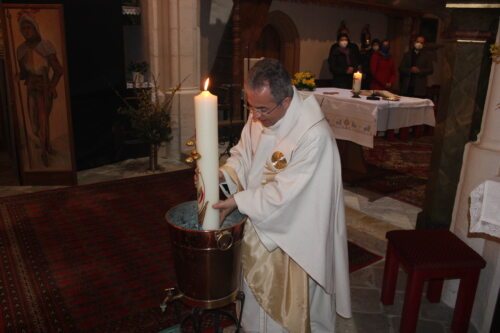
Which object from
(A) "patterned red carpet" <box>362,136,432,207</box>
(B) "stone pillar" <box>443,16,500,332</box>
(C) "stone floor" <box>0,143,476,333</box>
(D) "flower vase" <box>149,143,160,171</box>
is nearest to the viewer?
(B) "stone pillar" <box>443,16,500,332</box>

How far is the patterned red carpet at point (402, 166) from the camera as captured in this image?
5.11 m

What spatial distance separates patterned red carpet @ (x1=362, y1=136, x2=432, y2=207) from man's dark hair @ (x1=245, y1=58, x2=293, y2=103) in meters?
3.41

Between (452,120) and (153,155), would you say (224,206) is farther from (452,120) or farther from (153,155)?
(153,155)

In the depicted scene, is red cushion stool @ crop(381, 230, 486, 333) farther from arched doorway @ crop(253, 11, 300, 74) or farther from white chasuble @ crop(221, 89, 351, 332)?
arched doorway @ crop(253, 11, 300, 74)

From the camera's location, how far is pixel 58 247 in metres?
3.63

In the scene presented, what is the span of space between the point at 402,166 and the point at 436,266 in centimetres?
412

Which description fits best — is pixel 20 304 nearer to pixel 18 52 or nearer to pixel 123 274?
pixel 123 274

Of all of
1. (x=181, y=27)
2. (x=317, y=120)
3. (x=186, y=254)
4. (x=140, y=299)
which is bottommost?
(x=140, y=299)

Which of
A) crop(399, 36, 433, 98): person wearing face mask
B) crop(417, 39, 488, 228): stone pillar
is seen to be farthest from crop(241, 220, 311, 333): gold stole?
crop(399, 36, 433, 98): person wearing face mask

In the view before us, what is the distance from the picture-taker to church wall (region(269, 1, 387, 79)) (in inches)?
401

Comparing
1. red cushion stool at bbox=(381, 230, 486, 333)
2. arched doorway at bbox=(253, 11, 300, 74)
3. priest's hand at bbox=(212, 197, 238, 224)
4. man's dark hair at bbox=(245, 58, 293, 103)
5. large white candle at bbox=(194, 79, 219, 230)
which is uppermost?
arched doorway at bbox=(253, 11, 300, 74)

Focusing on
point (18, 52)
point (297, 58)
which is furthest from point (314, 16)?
point (18, 52)

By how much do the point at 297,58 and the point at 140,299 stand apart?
27.5 ft

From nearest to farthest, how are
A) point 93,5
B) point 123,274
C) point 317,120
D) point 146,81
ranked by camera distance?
point 317,120
point 123,274
point 93,5
point 146,81
